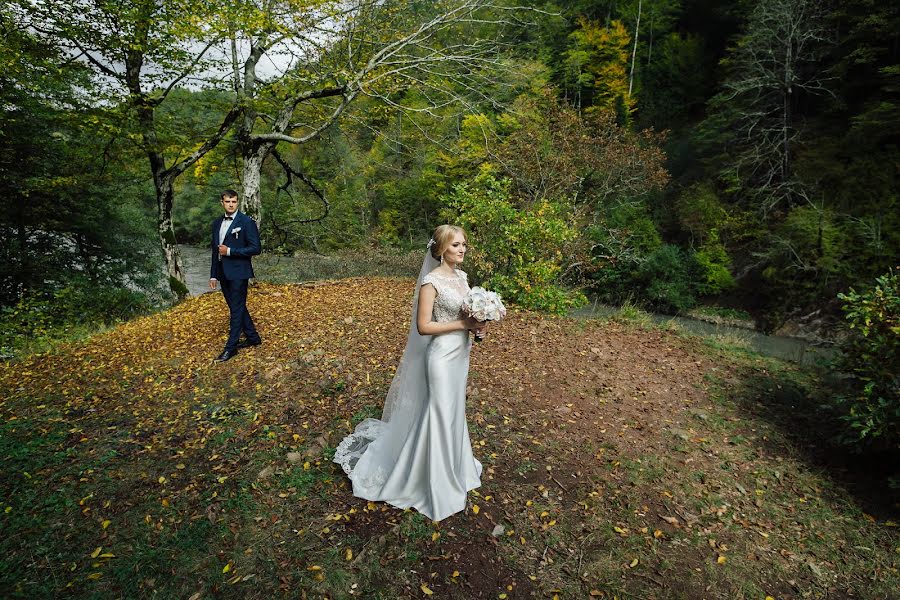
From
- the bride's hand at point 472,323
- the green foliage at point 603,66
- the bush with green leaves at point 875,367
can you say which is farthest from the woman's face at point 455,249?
the green foliage at point 603,66

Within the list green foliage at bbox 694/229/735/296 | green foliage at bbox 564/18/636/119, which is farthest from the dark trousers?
green foliage at bbox 564/18/636/119

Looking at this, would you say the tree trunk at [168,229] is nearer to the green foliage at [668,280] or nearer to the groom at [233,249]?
the groom at [233,249]

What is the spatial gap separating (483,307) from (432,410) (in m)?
0.97

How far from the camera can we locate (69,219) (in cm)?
1223

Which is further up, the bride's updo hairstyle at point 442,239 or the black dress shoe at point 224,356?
the bride's updo hairstyle at point 442,239

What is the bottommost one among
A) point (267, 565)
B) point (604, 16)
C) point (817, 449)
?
point (817, 449)

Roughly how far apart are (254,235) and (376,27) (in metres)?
6.14

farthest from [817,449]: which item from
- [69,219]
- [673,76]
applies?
[673,76]

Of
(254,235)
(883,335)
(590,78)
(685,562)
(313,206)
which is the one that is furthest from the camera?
(590,78)

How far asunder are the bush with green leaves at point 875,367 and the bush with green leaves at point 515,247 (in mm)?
4974

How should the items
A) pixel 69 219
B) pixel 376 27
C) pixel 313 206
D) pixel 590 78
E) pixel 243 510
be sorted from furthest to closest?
pixel 590 78, pixel 313 206, pixel 69 219, pixel 376 27, pixel 243 510

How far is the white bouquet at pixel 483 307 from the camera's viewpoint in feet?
10.2

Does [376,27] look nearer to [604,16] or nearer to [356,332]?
[356,332]

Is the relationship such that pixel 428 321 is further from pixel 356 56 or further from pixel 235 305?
pixel 356 56
